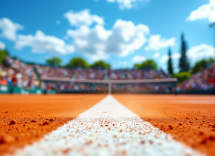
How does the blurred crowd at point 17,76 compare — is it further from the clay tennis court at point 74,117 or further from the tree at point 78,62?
the tree at point 78,62

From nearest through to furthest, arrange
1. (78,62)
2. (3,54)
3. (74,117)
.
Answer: (74,117)
(3,54)
(78,62)

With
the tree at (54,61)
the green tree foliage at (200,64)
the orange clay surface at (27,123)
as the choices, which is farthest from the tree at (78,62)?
the orange clay surface at (27,123)

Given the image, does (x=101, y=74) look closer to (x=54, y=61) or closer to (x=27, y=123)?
(x=54, y=61)

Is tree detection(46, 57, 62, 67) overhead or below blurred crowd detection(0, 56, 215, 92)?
overhead

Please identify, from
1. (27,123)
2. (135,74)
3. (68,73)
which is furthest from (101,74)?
(27,123)

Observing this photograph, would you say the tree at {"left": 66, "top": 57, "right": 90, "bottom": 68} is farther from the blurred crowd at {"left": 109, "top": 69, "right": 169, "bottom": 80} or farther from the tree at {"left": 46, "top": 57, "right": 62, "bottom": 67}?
the blurred crowd at {"left": 109, "top": 69, "right": 169, "bottom": 80}

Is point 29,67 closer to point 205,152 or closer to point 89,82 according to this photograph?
point 89,82

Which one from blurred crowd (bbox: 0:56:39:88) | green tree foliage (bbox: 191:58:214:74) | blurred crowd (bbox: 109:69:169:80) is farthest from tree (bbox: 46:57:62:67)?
green tree foliage (bbox: 191:58:214:74)

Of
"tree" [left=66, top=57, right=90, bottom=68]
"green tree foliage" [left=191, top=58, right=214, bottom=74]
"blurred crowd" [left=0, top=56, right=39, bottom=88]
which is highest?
"tree" [left=66, top=57, right=90, bottom=68]
